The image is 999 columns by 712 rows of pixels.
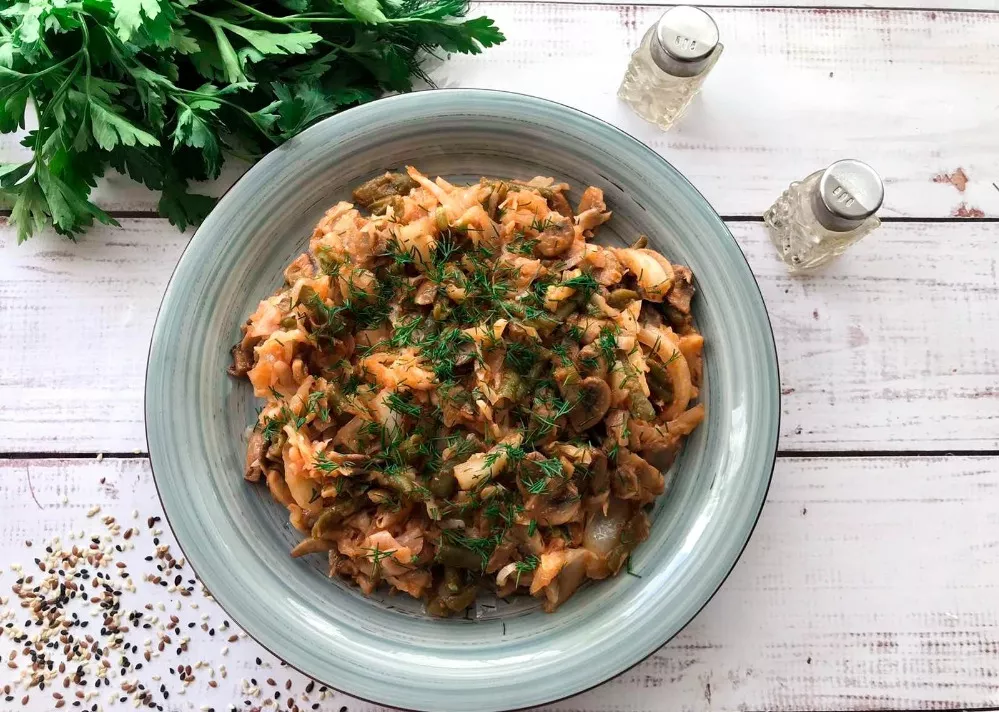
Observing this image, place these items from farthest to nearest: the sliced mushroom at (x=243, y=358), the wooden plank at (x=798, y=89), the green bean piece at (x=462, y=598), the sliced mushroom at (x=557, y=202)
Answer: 1. the wooden plank at (x=798, y=89)
2. the sliced mushroom at (x=557, y=202)
3. the sliced mushroom at (x=243, y=358)
4. the green bean piece at (x=462, y=598)

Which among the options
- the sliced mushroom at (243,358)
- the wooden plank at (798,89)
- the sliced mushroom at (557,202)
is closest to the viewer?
the sliced mushroom at (243,358)

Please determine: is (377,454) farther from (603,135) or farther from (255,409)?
(603,135)

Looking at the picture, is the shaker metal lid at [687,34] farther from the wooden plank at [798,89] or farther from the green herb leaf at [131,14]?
the green herb leaf at [131,14]

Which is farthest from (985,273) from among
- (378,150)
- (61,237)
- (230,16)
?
(61,237)

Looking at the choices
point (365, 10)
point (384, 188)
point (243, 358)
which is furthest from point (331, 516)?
point (365, 10)

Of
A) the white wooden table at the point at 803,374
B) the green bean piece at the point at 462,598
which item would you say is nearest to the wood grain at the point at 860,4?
the white wooden table at the point at 803,374

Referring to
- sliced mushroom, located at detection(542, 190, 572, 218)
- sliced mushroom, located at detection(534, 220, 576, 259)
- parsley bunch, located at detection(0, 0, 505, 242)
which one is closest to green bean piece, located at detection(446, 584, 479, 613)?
sliced mushroom, located at detection(534, 220, 576, 259)
